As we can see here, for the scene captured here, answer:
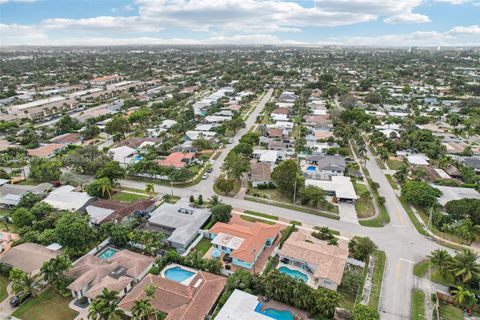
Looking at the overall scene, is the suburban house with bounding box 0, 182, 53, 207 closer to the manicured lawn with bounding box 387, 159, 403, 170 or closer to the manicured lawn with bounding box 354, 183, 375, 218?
the manicured lawn with bounding box 354, 183, 375, 218

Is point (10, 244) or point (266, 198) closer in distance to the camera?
point (10, 244)

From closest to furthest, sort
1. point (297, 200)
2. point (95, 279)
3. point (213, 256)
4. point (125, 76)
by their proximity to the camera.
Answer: point (95, 279)
point (213, 256)
point (297, 200)
point (125, 76)

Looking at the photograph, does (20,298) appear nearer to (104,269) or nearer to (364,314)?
(104,269)

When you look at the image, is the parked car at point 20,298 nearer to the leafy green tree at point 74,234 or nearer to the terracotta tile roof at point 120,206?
the leafy green tree at point 74,234

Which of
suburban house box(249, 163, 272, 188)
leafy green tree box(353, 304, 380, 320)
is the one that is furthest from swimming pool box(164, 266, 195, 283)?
suburban house box(249, 163, 272, 188)

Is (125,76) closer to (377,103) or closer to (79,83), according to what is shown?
(79,83)

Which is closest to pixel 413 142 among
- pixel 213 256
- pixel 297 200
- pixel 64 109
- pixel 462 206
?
pixel 462 206
